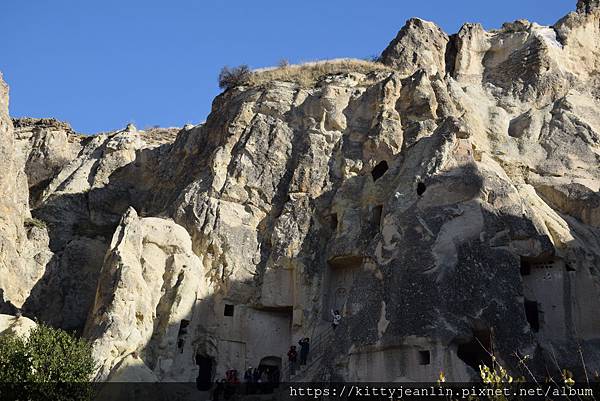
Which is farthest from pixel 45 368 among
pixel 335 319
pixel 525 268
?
pixel 525 268

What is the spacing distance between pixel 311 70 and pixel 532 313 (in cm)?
1688

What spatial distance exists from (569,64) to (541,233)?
14.7 metres

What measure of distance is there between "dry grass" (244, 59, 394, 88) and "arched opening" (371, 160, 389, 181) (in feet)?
22.8

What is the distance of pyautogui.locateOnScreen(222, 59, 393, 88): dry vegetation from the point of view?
3544 centimetres

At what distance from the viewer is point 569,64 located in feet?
117

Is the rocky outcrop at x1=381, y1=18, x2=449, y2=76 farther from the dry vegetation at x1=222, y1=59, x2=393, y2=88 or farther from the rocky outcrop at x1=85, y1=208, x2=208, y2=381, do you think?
the rocky outcrop at x1=85, y1=208, x2=208, y2=381

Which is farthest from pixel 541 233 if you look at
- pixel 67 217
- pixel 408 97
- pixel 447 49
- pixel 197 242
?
pixel 67 217

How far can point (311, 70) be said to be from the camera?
3619cm

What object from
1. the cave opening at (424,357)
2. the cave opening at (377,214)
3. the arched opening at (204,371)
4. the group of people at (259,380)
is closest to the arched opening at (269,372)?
the group of people at (259,380)

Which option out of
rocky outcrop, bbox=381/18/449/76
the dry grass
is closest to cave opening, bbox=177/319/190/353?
the dry grass

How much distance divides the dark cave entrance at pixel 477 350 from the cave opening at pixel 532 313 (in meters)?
1.85

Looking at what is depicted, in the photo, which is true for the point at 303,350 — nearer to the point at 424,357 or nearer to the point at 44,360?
the point at 424,357

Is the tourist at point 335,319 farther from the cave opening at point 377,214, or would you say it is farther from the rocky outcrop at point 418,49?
the rocky outcrop at point 418,49

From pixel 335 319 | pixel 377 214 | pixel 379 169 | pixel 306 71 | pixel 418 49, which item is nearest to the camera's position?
pixel 335 319
